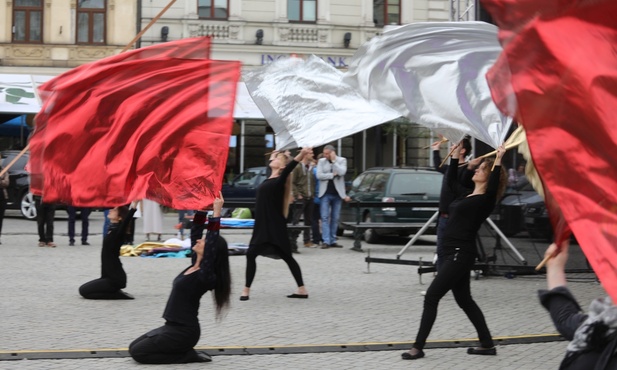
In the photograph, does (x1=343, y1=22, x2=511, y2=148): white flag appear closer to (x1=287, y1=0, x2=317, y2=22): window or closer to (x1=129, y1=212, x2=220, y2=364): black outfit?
(x1=129, y1=212, x2=220, y2=364): black outfit

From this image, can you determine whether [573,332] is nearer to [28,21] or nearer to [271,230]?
[271,230]

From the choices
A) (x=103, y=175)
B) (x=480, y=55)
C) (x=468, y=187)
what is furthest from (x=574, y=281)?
(x=103, y=175)

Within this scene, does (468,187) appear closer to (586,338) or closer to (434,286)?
(434,286)

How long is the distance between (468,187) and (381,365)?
3.17 m

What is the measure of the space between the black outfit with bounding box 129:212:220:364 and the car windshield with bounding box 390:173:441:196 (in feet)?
43.8

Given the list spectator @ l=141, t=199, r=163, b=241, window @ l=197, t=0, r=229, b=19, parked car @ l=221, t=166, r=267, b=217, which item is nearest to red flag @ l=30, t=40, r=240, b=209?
spectator @ l=141, t=199, r=163, b=241

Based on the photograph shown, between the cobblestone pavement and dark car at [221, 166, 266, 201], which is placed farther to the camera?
dark car at [221, 166, 266, 201]

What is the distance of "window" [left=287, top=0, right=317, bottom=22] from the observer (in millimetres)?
A: 39312

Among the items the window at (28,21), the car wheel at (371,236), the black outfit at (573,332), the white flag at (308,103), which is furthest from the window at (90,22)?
the black outfit at (573,332)

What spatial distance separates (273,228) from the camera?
511 inches

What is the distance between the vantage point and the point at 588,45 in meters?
4.63

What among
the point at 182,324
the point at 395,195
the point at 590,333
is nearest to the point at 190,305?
the point at 182,324

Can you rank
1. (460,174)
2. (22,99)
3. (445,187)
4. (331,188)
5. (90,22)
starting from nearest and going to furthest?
(460,174) < (445,187) < (331,188) < (22,99) < (90,22)

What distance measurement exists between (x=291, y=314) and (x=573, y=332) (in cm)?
728
